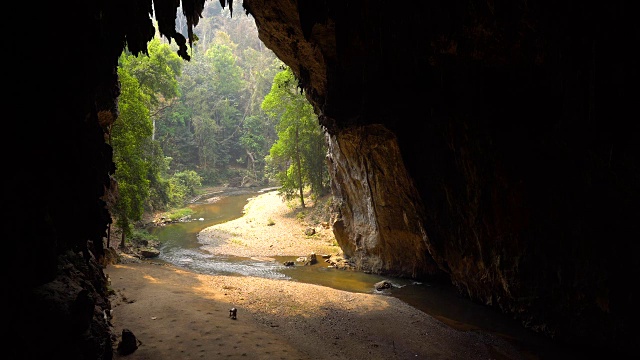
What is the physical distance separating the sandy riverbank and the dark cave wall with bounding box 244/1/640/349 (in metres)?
2.47

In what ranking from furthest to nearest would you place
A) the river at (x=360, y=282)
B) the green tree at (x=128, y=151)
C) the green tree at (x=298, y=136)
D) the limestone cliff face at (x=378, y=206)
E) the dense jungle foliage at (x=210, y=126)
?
the green tree at (x=298, y=136) < the dense jungle foliage at (x=210, y=126) < the green tree at (x=128, y=151) < the limestone cliff face at (x=378, y=206) < the river at (x=360, y=282)

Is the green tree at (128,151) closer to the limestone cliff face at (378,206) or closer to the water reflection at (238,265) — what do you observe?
the water reflection at (238,265)

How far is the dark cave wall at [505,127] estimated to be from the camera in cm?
823

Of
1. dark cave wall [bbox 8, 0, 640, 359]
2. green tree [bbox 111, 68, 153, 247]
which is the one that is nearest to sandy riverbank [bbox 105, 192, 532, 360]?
dark cave wall [bbox 8, 0, 640, 359]

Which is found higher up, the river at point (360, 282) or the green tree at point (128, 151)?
the green tree at point (128, 151)

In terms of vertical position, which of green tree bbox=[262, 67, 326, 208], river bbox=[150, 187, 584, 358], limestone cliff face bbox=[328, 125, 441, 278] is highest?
green tree bbox=[262, 67, 326, 208]

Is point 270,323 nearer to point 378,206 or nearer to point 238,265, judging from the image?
point 378,206

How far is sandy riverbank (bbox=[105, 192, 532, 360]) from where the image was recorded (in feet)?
28.3

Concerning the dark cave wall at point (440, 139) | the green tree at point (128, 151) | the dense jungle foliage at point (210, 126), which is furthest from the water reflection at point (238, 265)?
the green tree at point (128, 151)

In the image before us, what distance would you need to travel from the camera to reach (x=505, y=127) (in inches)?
416

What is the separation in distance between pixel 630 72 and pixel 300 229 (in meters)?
22.8

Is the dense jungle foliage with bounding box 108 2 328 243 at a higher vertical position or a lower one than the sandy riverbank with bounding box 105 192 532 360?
higher

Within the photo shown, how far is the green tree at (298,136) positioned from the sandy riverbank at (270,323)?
16.5 metres

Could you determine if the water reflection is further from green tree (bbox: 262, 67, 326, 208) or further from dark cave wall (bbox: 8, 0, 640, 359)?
green tree (bbox: 262, 67, 326, 208)
